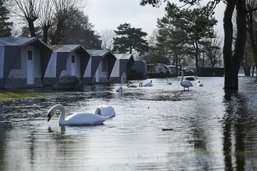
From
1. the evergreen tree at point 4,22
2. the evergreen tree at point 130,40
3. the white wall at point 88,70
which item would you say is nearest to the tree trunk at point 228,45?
the white wall at point 88,70

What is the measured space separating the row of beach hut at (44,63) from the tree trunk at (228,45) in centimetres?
1538

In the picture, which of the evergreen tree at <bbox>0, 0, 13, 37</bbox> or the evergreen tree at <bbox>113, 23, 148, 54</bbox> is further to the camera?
the evergreen tree at <bbox>113, 23, 148, 54</bbox>

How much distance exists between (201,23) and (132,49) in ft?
266

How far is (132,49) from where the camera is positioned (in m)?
118

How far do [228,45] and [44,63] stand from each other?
54.5 ft

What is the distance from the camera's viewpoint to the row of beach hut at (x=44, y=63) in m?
41.9

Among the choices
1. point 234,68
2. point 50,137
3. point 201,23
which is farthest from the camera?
point 234,68

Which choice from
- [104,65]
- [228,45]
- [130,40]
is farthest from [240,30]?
[130,40]

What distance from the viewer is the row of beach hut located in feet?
137

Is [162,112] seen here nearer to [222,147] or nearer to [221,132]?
[221,132]

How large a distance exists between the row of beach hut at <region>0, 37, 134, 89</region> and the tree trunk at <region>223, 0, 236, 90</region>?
50.5 ft

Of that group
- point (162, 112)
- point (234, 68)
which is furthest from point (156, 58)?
point (162, 112)

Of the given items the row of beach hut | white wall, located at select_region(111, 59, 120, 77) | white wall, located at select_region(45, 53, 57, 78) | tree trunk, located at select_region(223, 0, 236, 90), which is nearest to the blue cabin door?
the row of beach hut

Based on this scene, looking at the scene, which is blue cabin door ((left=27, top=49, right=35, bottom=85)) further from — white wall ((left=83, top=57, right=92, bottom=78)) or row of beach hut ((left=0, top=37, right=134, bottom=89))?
white wall ((left=83, top=57, right=92, bottom=78))
